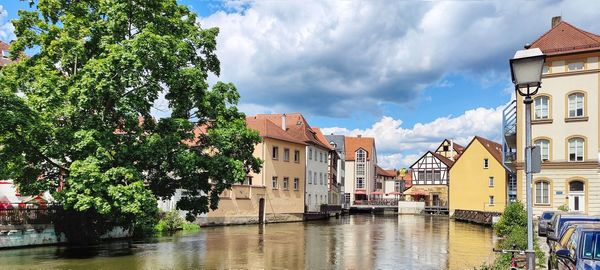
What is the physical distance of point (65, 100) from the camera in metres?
22.4

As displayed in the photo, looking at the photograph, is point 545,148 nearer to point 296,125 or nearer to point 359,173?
point 296,125

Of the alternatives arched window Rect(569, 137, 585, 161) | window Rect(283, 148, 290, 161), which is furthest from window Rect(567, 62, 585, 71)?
window Rect(283, 148, 290, 161)

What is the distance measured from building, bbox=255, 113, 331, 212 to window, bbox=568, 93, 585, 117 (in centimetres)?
3069

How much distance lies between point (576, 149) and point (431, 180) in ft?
162

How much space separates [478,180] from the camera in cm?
6462

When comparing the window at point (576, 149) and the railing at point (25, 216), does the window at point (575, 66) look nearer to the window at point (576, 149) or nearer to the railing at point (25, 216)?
the window at point (576, 149)

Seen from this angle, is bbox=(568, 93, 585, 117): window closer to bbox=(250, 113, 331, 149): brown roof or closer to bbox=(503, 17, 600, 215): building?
bbox=(503, 17, 600, 215): building

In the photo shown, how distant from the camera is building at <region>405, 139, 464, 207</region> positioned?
85500 mm

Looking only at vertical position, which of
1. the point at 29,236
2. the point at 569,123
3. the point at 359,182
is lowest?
the point at 29,236

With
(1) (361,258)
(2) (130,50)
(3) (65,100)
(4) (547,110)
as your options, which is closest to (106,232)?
(3) (65,100)

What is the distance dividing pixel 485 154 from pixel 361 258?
150 feet

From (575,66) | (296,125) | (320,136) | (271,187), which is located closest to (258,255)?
(575,66)

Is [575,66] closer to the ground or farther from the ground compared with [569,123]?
farther from the ground

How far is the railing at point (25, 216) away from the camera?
25.8 m
